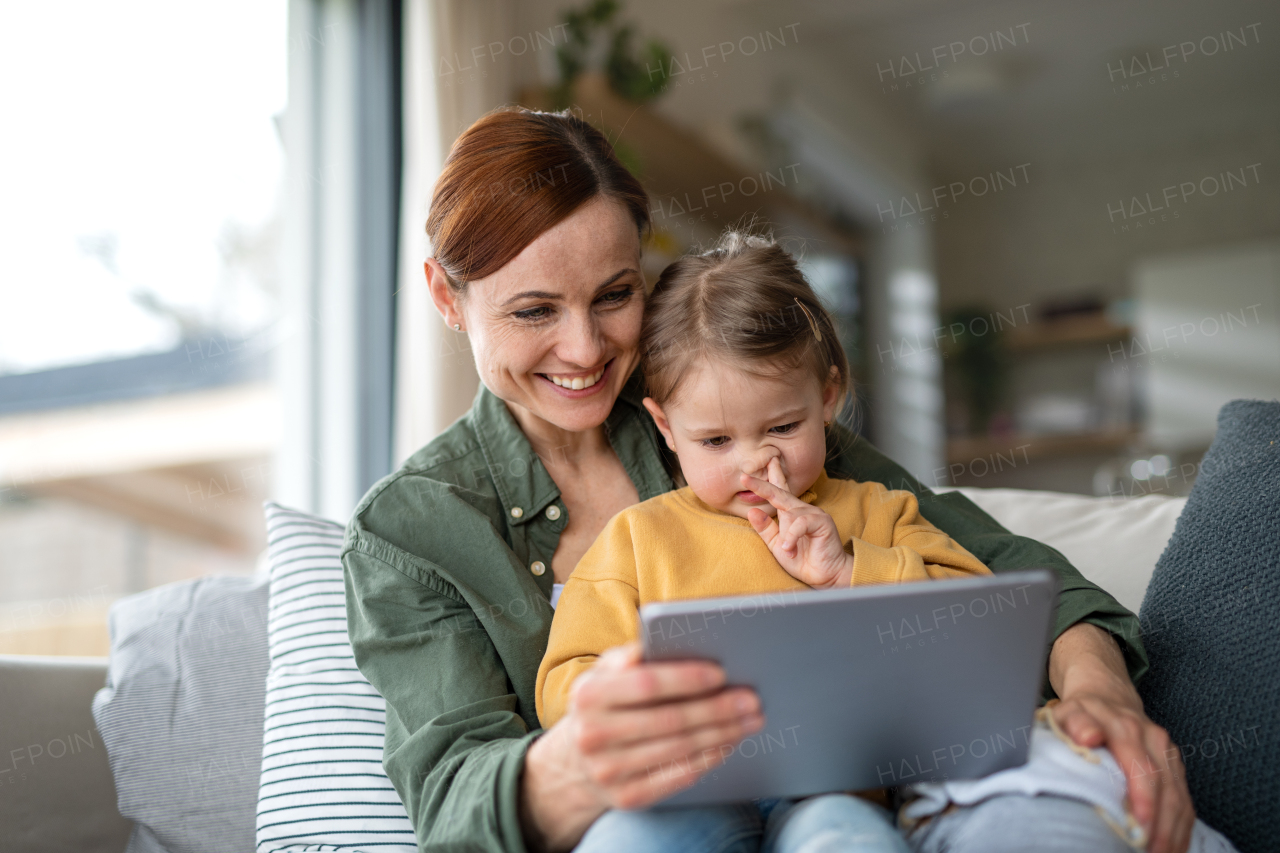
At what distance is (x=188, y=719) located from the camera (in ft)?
4.46

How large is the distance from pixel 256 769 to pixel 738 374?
34.6 inches

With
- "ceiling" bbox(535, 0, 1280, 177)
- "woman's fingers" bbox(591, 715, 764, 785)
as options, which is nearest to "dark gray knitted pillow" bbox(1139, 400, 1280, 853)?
"woman's fingers" bbox(591, 715, 764, 785)

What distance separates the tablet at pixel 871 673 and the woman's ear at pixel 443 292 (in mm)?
727

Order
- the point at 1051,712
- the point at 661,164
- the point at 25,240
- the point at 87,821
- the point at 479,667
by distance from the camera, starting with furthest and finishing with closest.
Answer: the point at 661,164 < the point at 25,240 < the point at 87,821 < the point at 479,667 < the point at 1051,712

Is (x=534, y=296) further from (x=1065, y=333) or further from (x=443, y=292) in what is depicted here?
(x=1065, y=333)

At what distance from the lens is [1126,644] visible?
1080 mm

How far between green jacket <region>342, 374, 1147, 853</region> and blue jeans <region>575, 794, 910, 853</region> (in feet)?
0.33

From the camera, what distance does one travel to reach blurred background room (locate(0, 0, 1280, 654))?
7.07 ft

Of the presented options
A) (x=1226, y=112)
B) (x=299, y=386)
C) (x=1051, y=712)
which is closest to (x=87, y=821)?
(x=1051, y=712)

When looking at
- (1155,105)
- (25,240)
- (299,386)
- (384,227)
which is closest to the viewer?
(25,240)

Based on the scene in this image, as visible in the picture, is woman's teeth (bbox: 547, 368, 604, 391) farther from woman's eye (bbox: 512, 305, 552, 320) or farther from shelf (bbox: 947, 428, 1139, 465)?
shelf (bbox: 947, 428, 1139, 465)

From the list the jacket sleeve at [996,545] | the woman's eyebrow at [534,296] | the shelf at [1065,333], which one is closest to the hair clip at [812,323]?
the jacket sleeve at [996,545]

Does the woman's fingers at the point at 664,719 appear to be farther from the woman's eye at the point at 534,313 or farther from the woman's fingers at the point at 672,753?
the woman's eye at the point at 534,313

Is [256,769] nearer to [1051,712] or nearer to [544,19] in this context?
[1051,712]
